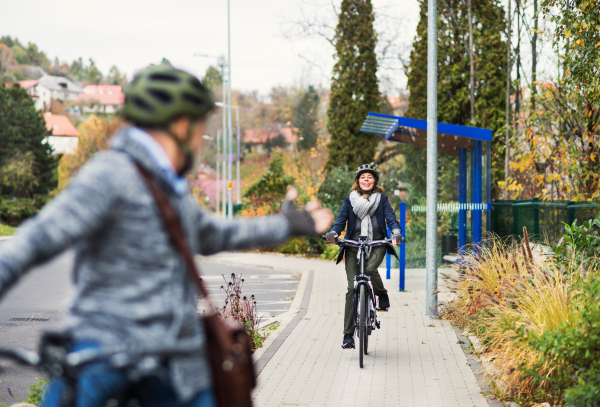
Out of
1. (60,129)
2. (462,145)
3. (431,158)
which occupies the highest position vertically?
(60,129)

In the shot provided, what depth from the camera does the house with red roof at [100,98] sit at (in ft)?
418

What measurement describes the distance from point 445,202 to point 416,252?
3403mm

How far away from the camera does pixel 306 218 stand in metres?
2.49

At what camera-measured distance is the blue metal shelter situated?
10828mm

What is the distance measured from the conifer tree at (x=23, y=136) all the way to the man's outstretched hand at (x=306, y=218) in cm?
5552

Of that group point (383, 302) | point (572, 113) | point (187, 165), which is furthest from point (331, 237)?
point (572, 113)

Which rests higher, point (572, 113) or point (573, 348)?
point (572, 113)

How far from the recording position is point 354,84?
76.7ft

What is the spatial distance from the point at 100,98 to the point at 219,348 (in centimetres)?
15025

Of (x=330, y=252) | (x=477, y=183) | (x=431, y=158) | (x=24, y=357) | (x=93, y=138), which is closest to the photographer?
(x=24, y=357)

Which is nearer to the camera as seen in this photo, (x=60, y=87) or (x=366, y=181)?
(x=366, y=181)

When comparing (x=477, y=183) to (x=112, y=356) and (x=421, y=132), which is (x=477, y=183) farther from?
(x=112, y=356)

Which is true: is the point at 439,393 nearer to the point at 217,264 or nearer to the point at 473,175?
the point at 473,175

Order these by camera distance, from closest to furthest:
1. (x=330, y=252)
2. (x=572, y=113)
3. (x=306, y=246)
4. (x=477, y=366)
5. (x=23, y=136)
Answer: (x=477, y=366)
(x=572, y=113)
(x=330, y=252)
(x=306, y=246)
(x=23, y=136)
